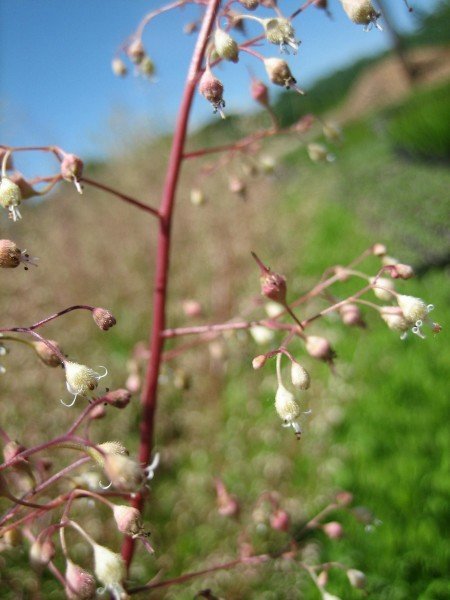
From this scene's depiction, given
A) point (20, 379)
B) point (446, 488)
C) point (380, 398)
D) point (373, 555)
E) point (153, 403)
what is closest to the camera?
point (153, 403)

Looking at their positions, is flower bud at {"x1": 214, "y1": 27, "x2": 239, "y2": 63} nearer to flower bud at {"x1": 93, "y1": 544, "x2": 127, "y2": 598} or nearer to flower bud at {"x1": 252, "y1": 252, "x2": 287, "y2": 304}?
flower bud at {"x1": 252, "y1": 252, "x2": 287, "y2": 304}

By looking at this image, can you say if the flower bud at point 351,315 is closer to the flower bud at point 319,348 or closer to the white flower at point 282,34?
the flower bud at point 319,348

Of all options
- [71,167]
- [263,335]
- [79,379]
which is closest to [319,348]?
[263,335]

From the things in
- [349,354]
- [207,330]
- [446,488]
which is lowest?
[349,354]

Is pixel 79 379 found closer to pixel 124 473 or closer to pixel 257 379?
pixel 124 473

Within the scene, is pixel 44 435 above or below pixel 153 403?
below

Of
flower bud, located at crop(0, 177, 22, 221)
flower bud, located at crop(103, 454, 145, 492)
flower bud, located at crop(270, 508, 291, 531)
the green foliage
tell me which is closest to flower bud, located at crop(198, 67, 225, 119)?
flower bud, located at crop(0, 177, 22, 221)

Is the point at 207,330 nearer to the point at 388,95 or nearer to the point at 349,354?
the point at 349,354

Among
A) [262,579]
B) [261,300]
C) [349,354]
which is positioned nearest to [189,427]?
[349,354]
